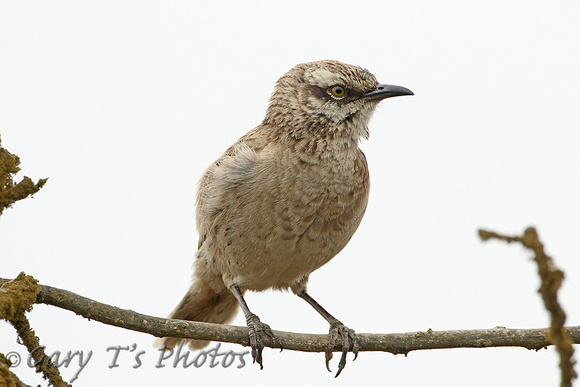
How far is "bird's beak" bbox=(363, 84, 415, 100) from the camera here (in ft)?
20.8

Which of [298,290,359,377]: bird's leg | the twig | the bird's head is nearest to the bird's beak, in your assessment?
the bird's head

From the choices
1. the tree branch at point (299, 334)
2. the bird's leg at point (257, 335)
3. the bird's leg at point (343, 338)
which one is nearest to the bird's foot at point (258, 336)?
the bird's leg at point (257, 335)

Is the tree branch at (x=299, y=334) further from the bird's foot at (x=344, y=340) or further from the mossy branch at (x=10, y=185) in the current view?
the mossy branch at (x=10, y=185)

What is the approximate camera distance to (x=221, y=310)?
760 centimetres

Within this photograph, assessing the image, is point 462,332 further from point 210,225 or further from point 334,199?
point 210,225

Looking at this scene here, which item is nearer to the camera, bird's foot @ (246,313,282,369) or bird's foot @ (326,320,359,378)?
bird's foot @ (246,313,282,369)

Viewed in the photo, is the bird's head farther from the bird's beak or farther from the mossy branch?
the mossy branch

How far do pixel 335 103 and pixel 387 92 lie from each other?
1.72 feet

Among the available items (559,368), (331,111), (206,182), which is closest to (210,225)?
(206,182)

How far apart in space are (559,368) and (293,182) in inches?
175

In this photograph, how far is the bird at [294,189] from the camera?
19.6ft

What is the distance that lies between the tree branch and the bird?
569mm

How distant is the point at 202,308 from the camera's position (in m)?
7.54

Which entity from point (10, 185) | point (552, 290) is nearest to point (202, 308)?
point (10, 185)
